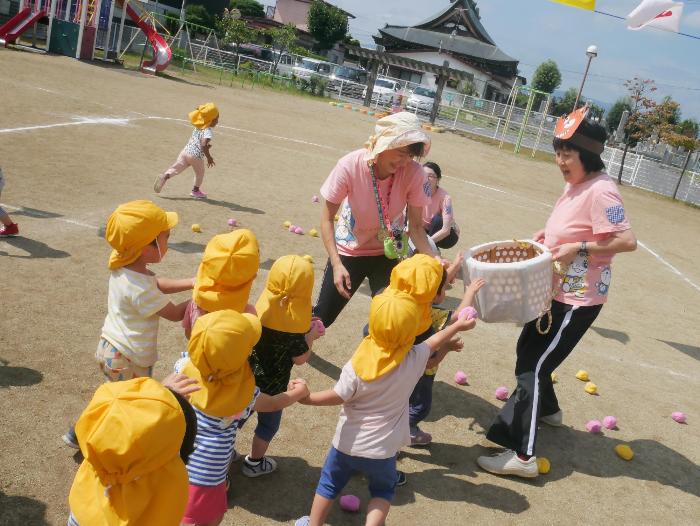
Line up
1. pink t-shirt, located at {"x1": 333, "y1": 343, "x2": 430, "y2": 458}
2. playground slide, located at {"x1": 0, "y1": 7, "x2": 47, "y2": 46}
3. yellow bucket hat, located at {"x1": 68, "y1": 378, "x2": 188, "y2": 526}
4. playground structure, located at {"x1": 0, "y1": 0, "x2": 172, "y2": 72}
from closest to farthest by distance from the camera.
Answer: yellow bucket hat, located at {"x1": 68, "y1": 378, "x2": 188, "y2": 526}
pink t-shirt, located at {"x1": 333, "y1": 343, "x2": 430, "y2": 458}
playground slide, located at {"x1": 0, "y1": 7, "x2": 47, "y2": 46}
playground structure, located at {"x1": 0, "y1": 0, "x2": 172, "y2": 72}

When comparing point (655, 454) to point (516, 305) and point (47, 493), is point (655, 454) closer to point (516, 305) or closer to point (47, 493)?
point (516, 305)

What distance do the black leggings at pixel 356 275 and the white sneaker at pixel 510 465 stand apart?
1.36 meters

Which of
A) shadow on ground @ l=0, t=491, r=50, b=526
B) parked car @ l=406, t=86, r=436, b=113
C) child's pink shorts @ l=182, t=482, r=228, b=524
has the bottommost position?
shadow on ground @ l=0, t=491, r=50, b=526

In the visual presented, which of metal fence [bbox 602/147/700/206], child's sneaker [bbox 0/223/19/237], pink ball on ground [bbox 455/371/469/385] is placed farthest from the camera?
metal fence [bbox 602/147/700/206]

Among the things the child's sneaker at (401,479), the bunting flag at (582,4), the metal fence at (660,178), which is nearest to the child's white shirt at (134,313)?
the child's sneaker at (401,479)

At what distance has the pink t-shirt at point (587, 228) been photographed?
3973mm

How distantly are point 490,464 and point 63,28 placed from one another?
26.3 m

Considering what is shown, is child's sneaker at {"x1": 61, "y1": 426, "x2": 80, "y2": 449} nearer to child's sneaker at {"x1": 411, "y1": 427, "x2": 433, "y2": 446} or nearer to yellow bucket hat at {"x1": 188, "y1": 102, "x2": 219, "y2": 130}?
child's sneaker at {"x1": 411, "y1": 427, "x2": 433, "y2": 446}

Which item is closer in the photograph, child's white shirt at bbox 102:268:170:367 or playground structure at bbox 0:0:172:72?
child's white shirt at bbox 102:268:170:367

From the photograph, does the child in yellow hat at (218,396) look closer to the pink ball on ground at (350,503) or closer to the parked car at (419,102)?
the pink ball on ground at (350,503)

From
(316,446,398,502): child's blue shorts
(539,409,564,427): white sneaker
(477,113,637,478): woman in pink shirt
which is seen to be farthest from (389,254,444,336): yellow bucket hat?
(539,409,564,427): white sneaker

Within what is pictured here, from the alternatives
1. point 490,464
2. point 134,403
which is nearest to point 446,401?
point 490,464

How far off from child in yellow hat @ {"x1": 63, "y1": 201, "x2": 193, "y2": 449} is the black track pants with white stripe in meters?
2.25

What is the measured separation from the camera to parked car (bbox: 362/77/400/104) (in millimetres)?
37812
